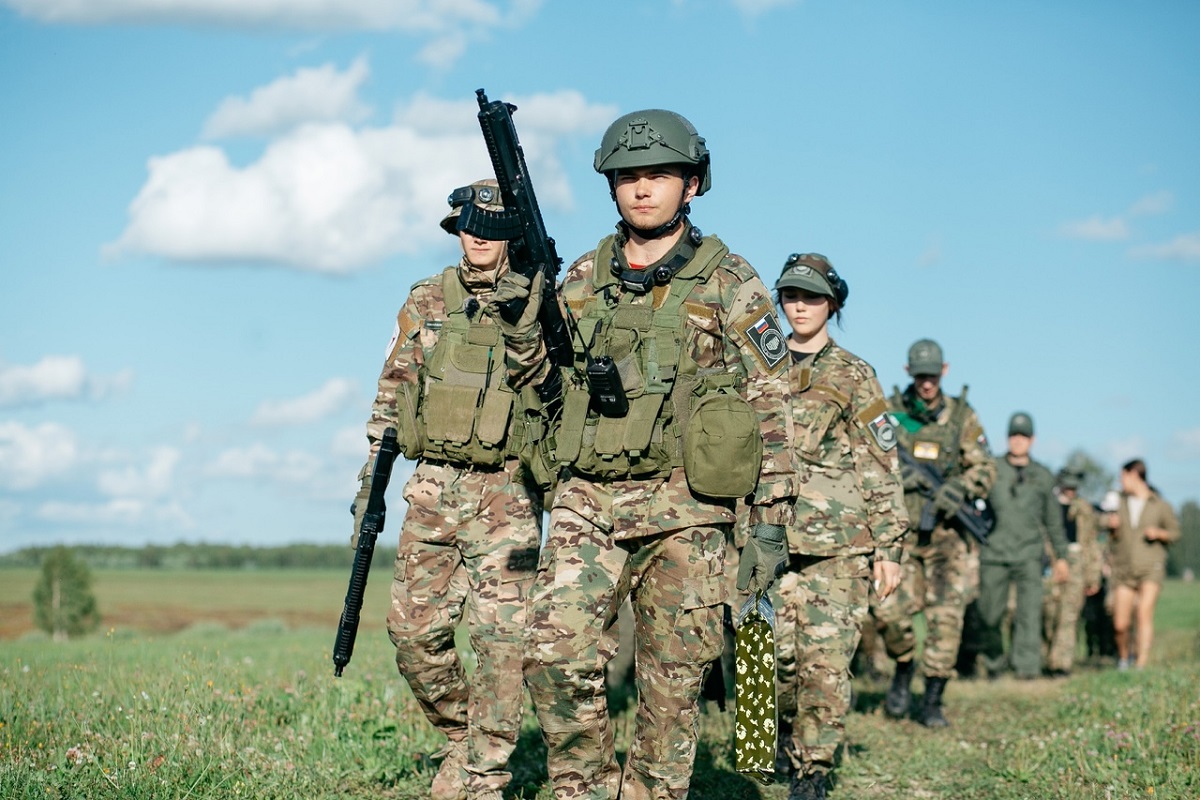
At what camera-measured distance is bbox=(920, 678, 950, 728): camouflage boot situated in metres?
11.5

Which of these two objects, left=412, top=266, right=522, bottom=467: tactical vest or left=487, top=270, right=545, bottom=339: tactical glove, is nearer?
left=487, top=270, right=545, bottom=339: tactical glove

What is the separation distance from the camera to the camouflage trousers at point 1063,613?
58.5 ft

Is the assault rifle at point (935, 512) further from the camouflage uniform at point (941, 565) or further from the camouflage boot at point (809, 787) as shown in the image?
the camouflage boot at point (809, 787)

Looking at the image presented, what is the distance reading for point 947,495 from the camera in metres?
12.2

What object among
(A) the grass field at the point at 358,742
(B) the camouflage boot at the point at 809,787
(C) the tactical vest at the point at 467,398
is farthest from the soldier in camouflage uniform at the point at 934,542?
(C) the tactical vest at the point at 467,398

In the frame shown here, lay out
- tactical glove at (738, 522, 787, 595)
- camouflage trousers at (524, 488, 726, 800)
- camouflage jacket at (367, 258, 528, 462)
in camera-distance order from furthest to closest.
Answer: camouflage jacket at (367, 258, 528, 462)
tactical glove at (738, 522, 787, 595)
camouflage trousers at (524, 488, 726, 800)

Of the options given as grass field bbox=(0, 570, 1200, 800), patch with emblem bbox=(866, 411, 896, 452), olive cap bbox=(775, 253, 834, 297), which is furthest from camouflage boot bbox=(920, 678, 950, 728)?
olive cap bbox=(775, 253, 834, 297)

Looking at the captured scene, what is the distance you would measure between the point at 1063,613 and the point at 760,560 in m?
13.3

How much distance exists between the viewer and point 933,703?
1162 centimetres

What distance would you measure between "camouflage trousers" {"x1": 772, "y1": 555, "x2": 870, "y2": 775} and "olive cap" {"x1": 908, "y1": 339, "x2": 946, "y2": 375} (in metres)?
4.34

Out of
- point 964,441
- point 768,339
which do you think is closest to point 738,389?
point 768,339

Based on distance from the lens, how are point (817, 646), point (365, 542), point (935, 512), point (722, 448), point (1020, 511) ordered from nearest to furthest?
point (722, 448), point (365, 542), point (817, 646), point (935, 512), point (1020, 511)

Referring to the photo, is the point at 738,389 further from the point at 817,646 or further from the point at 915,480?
the point at 915,480

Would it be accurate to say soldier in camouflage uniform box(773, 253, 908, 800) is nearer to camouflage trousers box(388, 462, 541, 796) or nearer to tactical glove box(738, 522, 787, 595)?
camouflage trousers box(388, 462, 541, 796)
